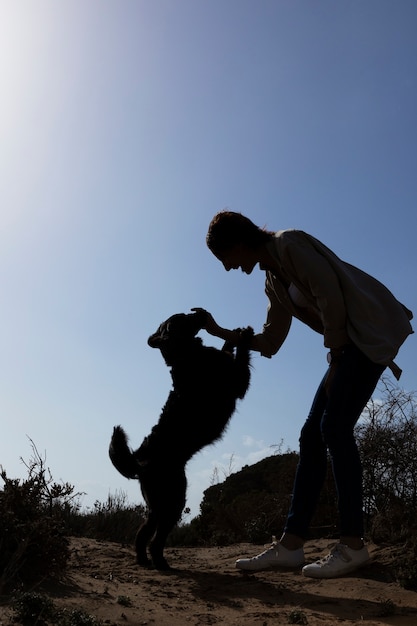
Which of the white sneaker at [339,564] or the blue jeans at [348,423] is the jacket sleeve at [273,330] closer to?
the blue jeans at [348,423]

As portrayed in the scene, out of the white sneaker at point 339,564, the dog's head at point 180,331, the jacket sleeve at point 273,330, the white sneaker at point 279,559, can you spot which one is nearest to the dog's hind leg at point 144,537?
the white sneaker at point 279,559

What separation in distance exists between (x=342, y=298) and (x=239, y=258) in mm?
710

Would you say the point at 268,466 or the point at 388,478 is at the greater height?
the point at 268,466

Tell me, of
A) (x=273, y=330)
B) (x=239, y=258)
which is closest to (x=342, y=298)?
(x=239, y=258)

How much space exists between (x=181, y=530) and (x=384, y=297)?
15.9 ft

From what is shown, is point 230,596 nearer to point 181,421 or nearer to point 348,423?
point 348,423

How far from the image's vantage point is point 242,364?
4.81 meters

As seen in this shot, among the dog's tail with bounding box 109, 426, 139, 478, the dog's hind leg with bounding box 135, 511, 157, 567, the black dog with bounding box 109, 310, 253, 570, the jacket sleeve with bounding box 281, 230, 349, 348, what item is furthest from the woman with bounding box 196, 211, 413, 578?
the dog's tail with bounding box 109, 426, 139, 478

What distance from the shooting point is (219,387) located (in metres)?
4.83

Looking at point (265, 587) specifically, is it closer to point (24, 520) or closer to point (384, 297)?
point (24, 520)

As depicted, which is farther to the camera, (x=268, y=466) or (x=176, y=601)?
(x=268, y=466)

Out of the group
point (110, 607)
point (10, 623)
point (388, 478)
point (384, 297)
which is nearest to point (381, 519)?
point (388, 478)

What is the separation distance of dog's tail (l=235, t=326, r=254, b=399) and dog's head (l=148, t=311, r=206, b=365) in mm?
346

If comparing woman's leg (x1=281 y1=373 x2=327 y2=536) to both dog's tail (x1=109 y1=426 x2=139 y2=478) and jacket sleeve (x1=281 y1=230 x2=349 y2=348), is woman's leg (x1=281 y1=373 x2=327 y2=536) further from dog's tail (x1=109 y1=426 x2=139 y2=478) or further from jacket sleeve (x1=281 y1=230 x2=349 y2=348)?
dog's tail (x1=109 y1=426 x2=139 y2=478)
